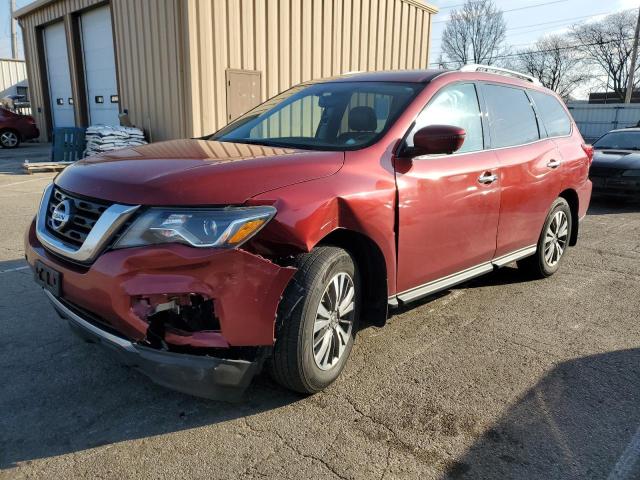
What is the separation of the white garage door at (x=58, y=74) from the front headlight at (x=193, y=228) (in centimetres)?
1699

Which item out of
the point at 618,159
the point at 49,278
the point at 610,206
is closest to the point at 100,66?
the point at 618,159

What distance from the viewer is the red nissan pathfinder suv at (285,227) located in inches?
90.4

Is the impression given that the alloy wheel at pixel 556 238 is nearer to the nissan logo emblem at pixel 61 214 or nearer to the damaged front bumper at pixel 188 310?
the damaged front bumper at pixel 188 310

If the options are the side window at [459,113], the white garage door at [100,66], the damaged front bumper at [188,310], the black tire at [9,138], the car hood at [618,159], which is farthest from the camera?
the black tire at [9,138]

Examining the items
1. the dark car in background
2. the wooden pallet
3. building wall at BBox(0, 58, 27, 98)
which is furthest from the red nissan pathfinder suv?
building wall at BBox(0, 58, 27, 98)

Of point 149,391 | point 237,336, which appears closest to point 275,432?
point 237,336

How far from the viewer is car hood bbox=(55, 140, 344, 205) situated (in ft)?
7.70

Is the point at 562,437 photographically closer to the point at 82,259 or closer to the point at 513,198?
the point at 513,198

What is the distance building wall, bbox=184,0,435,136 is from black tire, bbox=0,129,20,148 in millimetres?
10529

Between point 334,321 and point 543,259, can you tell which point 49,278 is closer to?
point 334,321

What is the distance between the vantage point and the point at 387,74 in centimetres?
389

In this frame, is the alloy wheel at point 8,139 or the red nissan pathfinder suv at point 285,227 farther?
the alloy wheel at point 8,139

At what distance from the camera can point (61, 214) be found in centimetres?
267

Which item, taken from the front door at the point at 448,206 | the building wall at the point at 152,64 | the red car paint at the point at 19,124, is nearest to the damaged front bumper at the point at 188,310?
the front door at the point at 448,206
